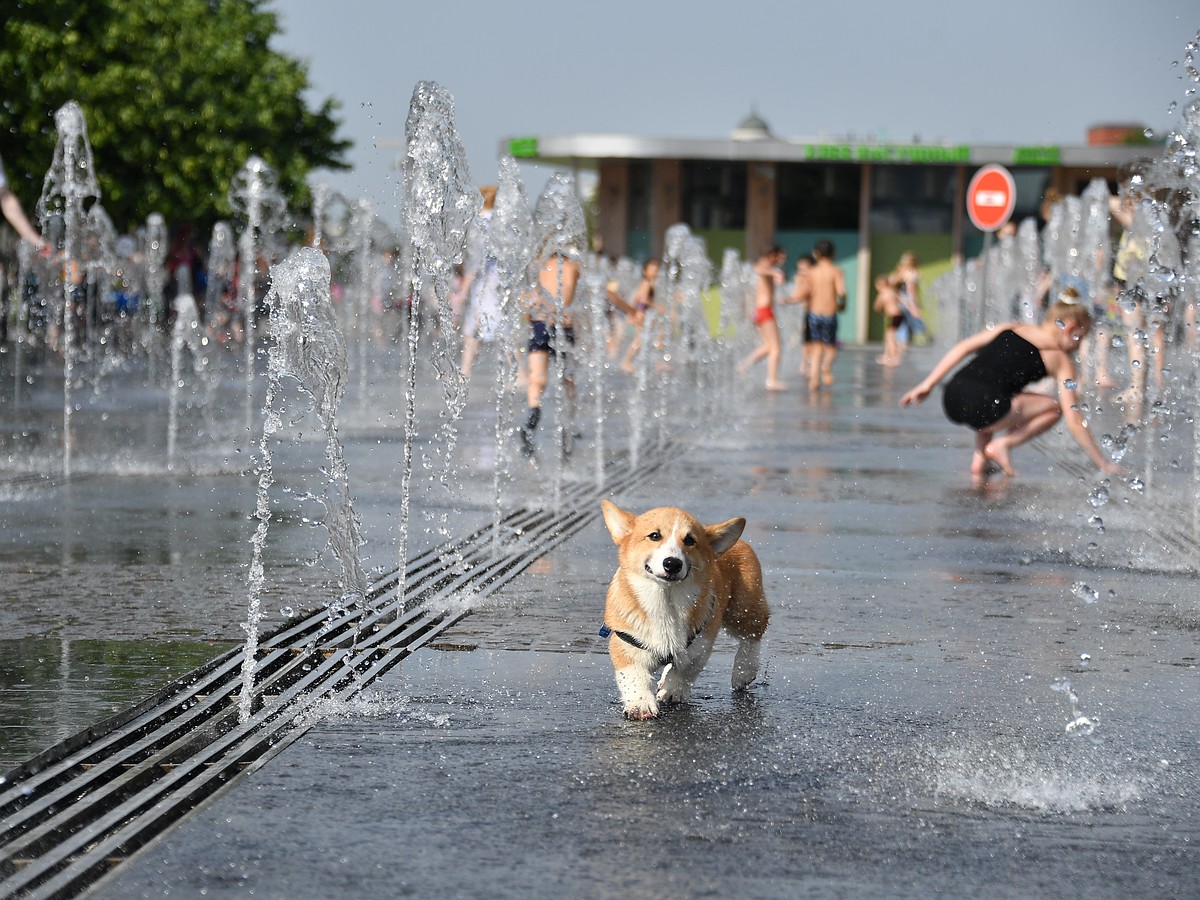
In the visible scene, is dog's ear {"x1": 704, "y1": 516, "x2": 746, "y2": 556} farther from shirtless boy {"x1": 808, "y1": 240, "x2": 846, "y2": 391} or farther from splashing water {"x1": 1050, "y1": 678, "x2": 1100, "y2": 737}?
shirtless boy {"x1": 808, "y1": 240, "x2": 846, "y2": 391}

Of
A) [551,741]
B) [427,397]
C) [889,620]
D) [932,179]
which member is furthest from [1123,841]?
[932,179]

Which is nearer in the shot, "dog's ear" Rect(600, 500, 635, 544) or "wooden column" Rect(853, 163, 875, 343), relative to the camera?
"dog's ear" Rect(600, 500, 635, 544)

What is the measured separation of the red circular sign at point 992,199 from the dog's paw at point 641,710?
20464 millimetres

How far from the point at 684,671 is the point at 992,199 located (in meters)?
20.7

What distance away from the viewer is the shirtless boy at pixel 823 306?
2392 cm

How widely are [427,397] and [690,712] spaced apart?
16.0 m

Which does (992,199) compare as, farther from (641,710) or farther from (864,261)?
(864,261)

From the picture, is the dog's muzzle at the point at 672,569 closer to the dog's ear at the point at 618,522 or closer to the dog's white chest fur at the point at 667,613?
the dog's white chest fur at the point at 667,613

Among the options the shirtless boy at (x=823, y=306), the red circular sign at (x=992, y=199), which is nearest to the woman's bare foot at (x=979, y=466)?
the shirtless boy at (x=823, y=306)

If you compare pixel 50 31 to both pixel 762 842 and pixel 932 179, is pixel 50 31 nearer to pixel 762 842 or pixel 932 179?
pixel 932 179

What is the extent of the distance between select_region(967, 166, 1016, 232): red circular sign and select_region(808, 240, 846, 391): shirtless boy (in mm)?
2176

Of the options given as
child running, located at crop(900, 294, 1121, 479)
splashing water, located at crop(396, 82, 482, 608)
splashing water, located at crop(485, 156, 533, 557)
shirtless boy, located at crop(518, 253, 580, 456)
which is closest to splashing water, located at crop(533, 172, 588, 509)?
shirtless boy, located at crop(518, 253, 580, 456)

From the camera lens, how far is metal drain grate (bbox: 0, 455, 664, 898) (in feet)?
13.0

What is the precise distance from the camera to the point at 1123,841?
13.6 feet
